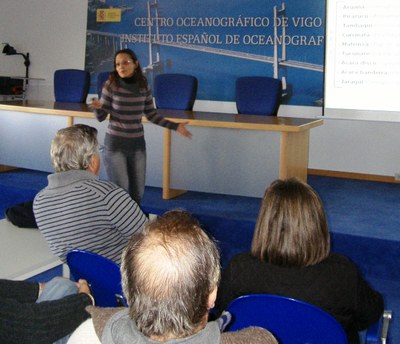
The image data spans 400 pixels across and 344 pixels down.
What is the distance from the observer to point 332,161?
612cm

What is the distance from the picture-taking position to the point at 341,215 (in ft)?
14.7

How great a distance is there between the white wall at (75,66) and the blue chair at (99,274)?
14.7ft

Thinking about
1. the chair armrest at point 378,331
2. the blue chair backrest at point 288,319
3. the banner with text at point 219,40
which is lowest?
the chair armrest at point 378,331

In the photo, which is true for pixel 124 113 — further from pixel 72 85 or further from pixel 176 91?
pixel 72 85

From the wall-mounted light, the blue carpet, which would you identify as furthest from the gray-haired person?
the wall-mounted light

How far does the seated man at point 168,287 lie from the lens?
3.18 feet

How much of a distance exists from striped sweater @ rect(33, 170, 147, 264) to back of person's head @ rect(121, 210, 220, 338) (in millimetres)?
1105

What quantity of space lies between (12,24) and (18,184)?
3.75m

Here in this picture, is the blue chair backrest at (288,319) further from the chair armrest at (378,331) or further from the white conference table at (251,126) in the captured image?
the white conference table at (251,126)

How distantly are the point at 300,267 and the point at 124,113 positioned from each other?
2.31 m

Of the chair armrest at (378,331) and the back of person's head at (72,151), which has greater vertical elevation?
the back of person's head at (72,151)

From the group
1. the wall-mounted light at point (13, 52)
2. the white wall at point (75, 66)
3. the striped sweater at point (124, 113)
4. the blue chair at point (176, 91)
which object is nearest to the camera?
the striped sweater at point (124, 113)

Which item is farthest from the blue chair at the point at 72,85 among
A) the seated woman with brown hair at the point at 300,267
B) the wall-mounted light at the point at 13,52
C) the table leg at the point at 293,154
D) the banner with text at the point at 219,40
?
the seated woman with brown hair at the point at 300,267

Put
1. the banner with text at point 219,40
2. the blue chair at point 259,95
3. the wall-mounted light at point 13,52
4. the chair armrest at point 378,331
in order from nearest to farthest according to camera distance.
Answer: the chair armrest at point 378,331
the blue chair at point 259,95
the banner with text at point 219,40
the wall-mounted light at point 13,52
